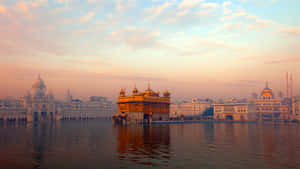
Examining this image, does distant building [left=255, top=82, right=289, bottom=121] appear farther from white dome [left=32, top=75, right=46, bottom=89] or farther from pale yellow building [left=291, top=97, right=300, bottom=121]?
white dome [left=32, top=75, right=46, bottom=89]

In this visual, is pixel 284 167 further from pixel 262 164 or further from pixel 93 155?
pixel 93 155

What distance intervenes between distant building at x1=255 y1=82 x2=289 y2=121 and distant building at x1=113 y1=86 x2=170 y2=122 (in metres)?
53.5

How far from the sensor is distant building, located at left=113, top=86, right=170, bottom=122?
3664 inches

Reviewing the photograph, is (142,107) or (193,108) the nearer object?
(142,107)

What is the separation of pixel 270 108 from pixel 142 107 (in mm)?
76959

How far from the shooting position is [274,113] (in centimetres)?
13612

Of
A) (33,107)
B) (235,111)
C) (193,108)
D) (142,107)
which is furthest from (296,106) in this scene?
(33,107)

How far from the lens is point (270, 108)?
5423 inches

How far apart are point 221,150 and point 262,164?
24.5 ft

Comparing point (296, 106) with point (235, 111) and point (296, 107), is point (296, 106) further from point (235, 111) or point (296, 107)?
point (235, 111)

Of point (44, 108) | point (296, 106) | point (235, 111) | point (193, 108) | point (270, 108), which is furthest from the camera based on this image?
point (193, 108)

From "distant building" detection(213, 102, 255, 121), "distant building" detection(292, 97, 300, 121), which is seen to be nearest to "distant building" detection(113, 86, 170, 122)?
"distant building" detection(213, 102, 255, 121)

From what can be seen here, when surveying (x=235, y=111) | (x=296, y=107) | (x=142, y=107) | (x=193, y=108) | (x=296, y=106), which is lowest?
(x=193, y=108)

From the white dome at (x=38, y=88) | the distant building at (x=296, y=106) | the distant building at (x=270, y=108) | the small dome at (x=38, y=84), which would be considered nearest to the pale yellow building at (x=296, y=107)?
the distant building at (x=296, y=106)
